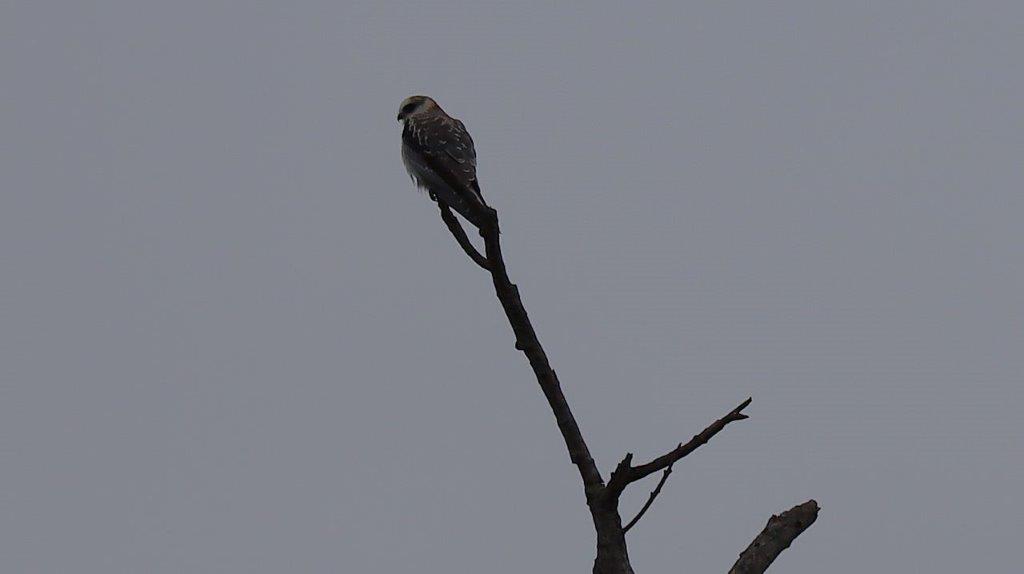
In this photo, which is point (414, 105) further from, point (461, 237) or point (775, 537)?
point (775, 537)

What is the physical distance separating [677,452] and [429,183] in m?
5.42

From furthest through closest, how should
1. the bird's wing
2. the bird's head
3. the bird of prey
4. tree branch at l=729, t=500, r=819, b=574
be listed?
the bird's head
the bird's wing
the bird of prey
tree branch at l=729, t=500, r=819, b=574

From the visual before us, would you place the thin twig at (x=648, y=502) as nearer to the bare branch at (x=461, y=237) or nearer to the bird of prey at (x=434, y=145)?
the bare branch at (x=461, y=237)

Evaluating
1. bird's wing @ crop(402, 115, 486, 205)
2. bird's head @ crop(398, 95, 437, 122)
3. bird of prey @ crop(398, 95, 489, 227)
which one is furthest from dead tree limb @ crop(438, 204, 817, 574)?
bird's head @ crop(398, 95, 437, 122)

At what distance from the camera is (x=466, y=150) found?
1080cm

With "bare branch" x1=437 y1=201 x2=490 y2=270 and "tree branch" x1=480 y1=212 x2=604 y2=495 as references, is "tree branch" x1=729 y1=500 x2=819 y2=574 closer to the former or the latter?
"tree branch" x1=480 y1=212 x2=604 y2=495

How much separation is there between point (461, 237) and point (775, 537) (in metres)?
2.20

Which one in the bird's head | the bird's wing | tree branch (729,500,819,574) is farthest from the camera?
the bird's head

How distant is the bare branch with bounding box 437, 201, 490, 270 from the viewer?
17.8 feet

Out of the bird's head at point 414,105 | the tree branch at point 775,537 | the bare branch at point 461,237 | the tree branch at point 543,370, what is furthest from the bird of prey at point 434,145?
the tree branch at point 775,537

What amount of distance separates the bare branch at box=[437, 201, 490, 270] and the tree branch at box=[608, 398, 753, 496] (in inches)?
45.6

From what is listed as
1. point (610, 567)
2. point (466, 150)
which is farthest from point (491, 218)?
point (466, 150)

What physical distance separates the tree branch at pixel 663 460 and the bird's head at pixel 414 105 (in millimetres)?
7759

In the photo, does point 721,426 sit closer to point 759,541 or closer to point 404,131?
point 759,541
